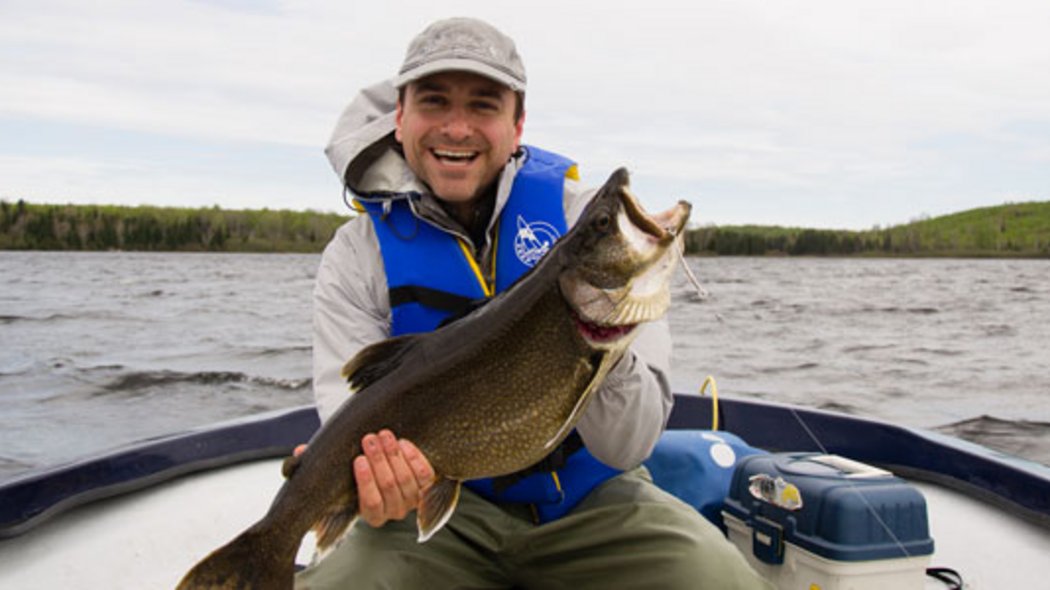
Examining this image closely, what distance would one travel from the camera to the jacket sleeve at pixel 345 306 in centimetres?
375

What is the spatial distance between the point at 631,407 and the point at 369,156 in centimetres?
186

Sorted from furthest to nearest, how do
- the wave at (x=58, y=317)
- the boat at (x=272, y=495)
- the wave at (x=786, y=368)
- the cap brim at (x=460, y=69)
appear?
the wave at (x=58, y=317)
the wave at (x=786, y=368)
the boat at (x=272, y=495)
the cap brim at (x=460, y=69)

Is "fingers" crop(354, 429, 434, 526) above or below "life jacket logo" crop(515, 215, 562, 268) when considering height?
below

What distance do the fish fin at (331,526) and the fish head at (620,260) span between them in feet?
3.52

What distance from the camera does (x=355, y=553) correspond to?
348 centimetres

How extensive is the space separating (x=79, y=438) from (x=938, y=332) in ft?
67.9

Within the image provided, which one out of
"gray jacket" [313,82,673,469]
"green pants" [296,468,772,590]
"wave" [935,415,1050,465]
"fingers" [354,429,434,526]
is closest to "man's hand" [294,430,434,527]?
"fingers" [354,429,434,526]

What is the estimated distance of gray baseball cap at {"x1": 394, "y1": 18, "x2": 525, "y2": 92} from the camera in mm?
3680

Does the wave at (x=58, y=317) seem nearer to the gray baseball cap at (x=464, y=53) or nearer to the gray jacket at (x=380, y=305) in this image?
the gray jacket at (x=380, y=305)

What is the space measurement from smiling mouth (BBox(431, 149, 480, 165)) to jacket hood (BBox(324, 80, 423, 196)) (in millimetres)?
237

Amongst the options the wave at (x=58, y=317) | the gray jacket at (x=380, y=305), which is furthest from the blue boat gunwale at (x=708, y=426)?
the wave at (x=58, y=317)

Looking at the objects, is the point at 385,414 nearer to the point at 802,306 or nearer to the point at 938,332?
the point at 938,332

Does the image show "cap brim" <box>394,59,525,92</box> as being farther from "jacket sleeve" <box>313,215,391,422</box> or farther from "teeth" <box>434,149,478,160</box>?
"jacket sleeve" <box>313,215,391,422</box>

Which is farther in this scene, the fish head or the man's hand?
the man's hand
